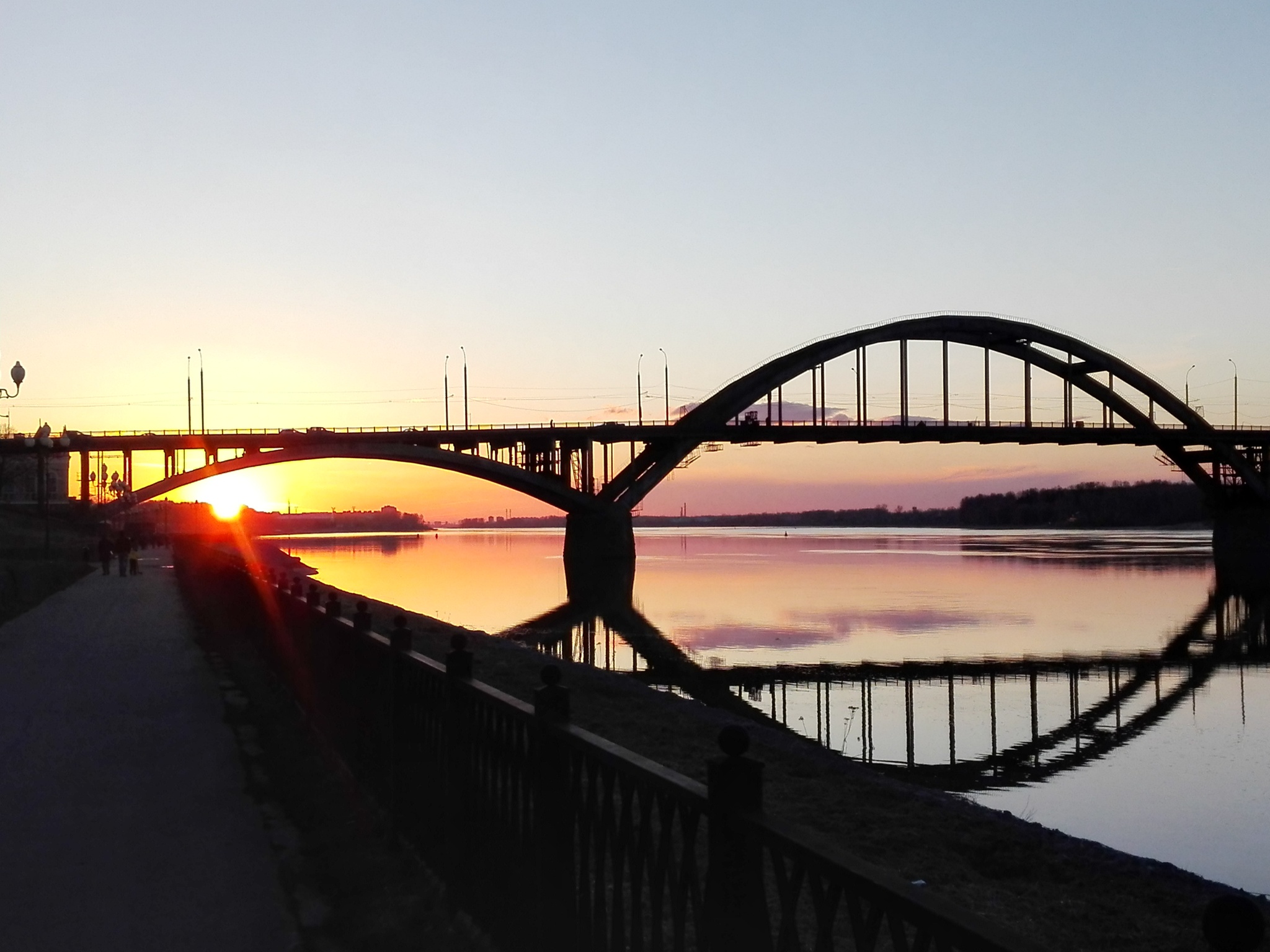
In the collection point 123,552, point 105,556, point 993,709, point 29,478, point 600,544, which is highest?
point 29,478

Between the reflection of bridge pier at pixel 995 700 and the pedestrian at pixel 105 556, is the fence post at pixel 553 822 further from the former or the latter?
the pedestrian at pixel 105 556

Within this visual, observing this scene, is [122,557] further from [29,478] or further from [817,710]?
[29,478]

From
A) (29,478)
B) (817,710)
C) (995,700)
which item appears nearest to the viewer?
(817,710)

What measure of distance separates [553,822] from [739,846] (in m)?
1.45

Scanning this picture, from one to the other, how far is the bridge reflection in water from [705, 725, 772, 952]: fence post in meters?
11.4

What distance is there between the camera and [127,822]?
746 cm

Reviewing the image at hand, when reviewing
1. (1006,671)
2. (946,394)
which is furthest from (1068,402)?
(1006,671)

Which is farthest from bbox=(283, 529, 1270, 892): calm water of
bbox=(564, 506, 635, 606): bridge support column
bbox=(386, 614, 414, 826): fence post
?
bbox=(386, 614, 414, 826): fence post

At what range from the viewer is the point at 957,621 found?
35781mm

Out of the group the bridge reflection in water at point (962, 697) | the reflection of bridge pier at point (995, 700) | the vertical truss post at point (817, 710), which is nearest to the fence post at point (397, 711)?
the bridge reflection in water at point (962, 697)

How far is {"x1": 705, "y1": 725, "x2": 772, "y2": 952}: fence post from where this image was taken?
302 cm

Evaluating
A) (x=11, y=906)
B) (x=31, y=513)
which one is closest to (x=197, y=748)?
(x=11, y=906)

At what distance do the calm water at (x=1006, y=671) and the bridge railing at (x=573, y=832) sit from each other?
20.7ft

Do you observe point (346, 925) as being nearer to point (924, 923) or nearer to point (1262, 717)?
point (924, 923)
